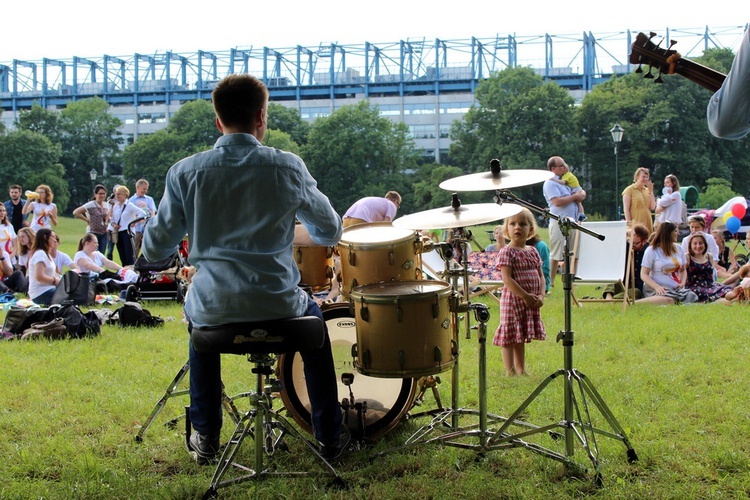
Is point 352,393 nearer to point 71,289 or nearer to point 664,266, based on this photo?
point 71,289

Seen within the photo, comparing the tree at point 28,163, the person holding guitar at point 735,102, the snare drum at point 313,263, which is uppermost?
the tree at point 28,163

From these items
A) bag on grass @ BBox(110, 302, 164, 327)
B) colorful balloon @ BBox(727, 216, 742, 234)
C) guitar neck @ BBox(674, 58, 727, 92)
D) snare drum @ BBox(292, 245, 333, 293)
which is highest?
guitar neck @ BBox(674, 58, 727, 92)

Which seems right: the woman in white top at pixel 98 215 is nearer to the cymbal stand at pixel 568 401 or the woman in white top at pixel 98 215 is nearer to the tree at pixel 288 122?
the cymbal stand at pixel 568 401

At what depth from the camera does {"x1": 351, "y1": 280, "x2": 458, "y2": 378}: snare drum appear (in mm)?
4254

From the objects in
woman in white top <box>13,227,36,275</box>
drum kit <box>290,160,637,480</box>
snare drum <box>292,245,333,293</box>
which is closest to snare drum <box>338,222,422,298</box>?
drum kit <box>290,160,637,480</box>

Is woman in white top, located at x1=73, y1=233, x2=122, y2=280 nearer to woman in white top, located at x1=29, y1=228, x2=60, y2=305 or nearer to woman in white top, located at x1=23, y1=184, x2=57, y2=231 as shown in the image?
woman in white top, located at x1=29, y1=228, x2=60, y2=305

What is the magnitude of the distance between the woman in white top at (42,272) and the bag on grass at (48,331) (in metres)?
2.01

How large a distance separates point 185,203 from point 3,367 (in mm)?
4347

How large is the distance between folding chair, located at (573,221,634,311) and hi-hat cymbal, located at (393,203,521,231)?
666 cm

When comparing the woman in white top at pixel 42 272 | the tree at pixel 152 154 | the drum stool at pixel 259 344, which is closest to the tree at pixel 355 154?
the tree at pixel 152 154

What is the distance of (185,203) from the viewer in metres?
3.88

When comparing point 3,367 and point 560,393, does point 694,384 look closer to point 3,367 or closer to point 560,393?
point 560,393

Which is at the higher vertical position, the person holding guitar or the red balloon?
the person holding guitar

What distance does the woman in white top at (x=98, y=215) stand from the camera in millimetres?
15301
